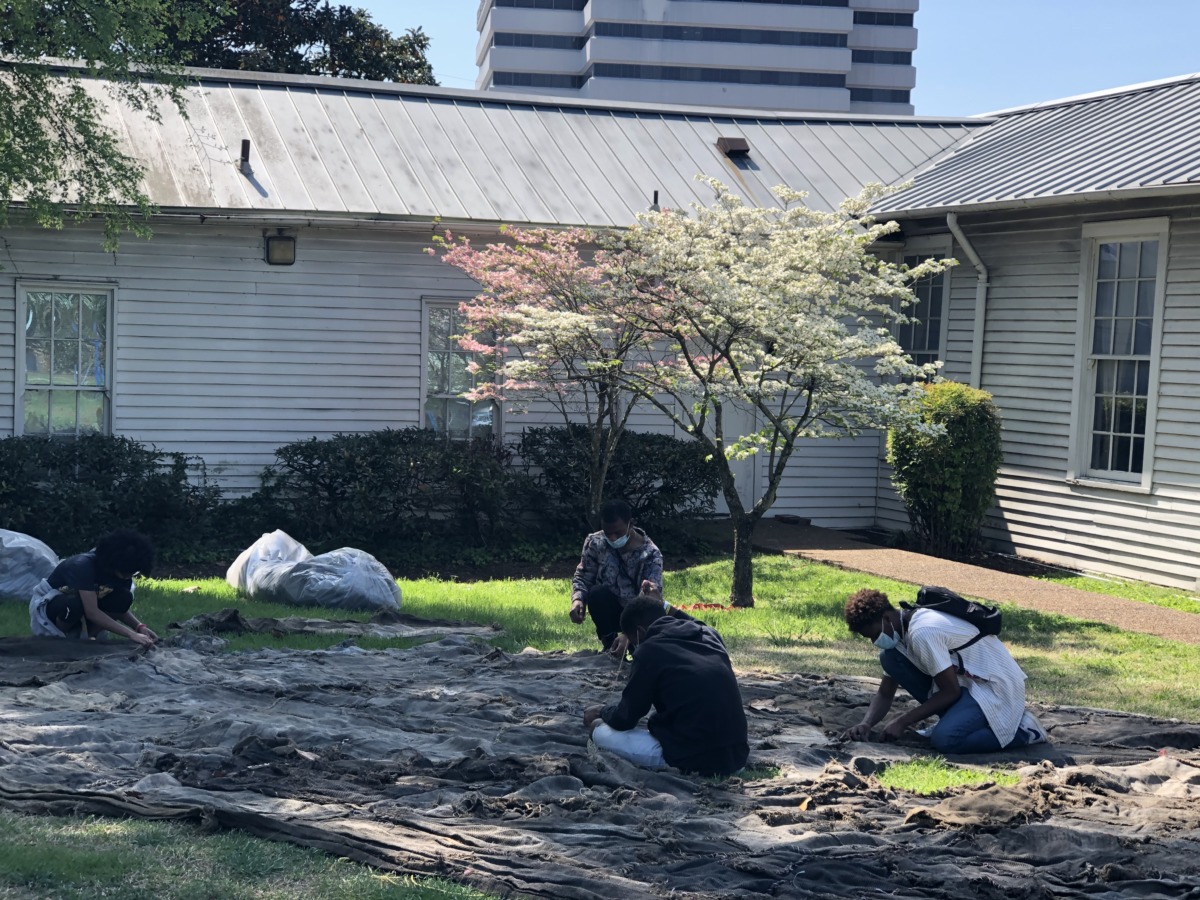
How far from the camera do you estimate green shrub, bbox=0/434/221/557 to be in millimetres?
13086

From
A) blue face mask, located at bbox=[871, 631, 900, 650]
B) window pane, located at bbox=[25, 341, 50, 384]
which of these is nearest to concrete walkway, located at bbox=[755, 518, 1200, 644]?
blue face mask, located at bbox=[871, 631, 900, 650]

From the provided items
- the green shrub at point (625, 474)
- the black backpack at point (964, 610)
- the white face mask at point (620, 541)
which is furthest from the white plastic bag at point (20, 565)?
the black backpack at point (964, 610)

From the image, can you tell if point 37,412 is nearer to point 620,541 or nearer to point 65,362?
point 65,362

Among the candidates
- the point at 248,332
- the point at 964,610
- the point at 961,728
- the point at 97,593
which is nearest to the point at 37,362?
the point at 248,332

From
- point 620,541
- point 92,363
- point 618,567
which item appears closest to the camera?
point 620,541

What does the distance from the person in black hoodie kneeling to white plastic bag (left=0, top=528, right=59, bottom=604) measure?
20.9 ft

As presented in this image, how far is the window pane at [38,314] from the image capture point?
1427 centimetres

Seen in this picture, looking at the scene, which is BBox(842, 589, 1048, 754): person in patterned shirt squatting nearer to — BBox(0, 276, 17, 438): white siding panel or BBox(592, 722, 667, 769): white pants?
BBox(592, 722, 667, 769): white pants

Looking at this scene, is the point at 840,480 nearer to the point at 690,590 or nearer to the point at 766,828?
the point at 690,590

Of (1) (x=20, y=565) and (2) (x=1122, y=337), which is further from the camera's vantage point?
(2) (x=1122, y=337)

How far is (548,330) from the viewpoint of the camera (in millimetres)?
13031

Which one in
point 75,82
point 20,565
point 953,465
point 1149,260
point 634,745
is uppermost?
point 75,82

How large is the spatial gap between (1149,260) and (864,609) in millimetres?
8385

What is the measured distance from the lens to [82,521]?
523 inches
